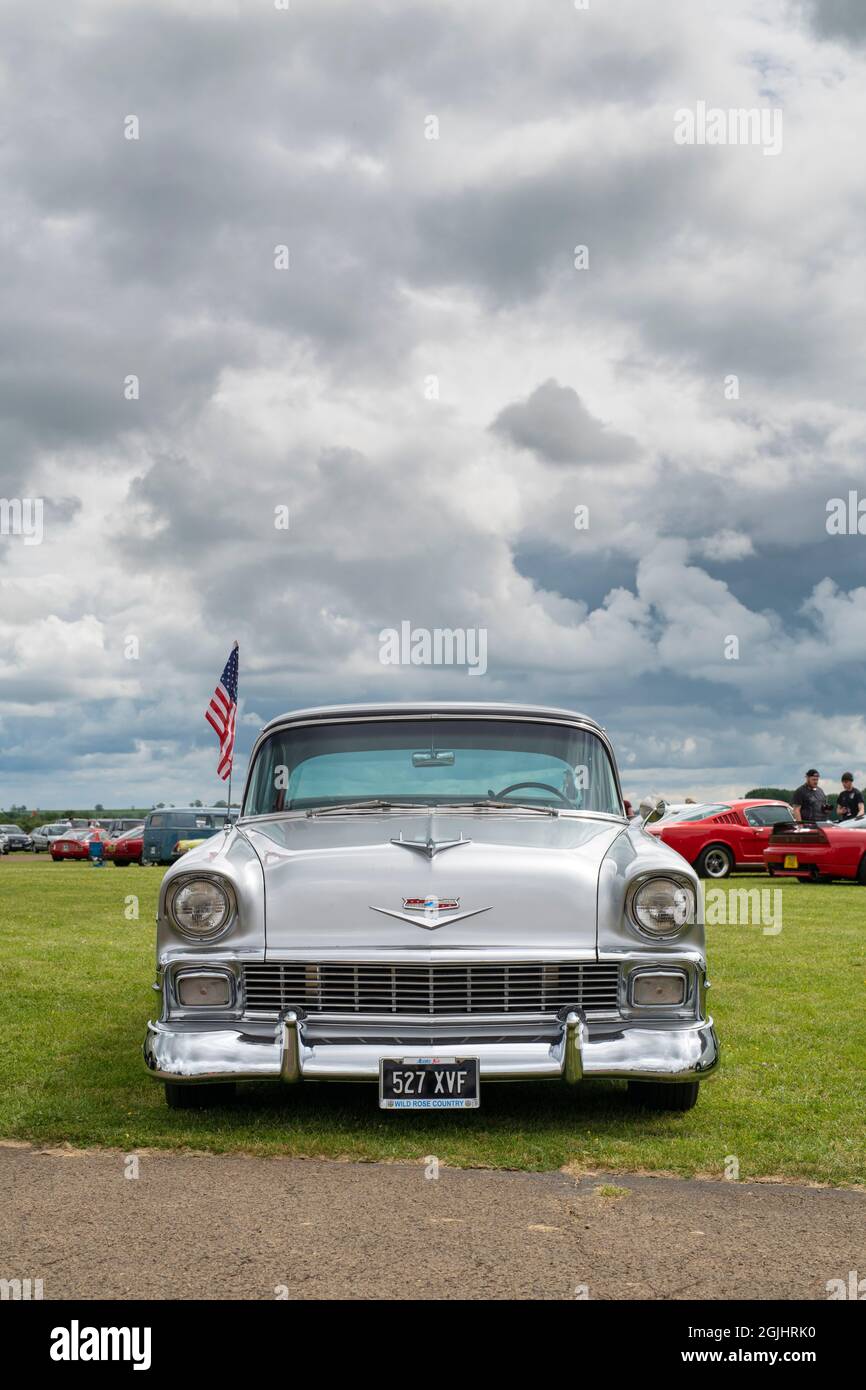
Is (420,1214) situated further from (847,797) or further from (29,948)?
(847,797)

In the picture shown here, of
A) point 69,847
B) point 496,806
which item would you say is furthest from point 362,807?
point 69,847

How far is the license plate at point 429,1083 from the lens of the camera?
4.51m

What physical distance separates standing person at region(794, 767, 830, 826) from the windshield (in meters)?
15.0

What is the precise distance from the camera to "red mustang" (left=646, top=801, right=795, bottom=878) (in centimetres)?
2198

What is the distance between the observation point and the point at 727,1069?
5914 millimetres

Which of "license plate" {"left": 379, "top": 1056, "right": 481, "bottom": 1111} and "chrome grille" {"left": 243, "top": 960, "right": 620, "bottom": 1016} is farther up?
"chrome grille" {"left": 243, "top": 960, "right": 620, "bottom": 1016}

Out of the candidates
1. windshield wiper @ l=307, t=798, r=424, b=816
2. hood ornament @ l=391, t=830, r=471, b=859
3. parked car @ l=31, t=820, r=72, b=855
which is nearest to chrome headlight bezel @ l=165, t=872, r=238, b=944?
hood ornament @ l=391, t=830, r=471, b=859

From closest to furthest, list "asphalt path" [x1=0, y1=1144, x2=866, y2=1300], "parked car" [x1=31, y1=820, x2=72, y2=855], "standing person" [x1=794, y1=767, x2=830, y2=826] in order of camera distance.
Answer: "asphalt path" [x1=0, y1=1144, x2=866, y2=1300]
"standing person" [x1=794, y1=767, x2=830, y2=826]
"parked car" [x1=31, y1=820, x2=72, y2=855]

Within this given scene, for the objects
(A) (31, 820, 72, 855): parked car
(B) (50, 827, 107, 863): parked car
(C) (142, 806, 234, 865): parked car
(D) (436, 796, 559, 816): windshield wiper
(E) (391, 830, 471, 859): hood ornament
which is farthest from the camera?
(A) (31, 820, 72, 855): parked car

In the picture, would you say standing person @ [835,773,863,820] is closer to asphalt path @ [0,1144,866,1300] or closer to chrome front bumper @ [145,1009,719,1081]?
chrome front bumper @ [145,1009,719,1081]

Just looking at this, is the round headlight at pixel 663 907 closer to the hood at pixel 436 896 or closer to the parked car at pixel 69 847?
the hood at pixel 436 896
